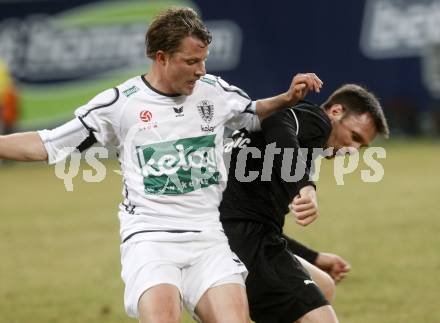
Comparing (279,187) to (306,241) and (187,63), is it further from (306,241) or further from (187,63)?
(306,241)

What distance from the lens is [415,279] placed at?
8.62m

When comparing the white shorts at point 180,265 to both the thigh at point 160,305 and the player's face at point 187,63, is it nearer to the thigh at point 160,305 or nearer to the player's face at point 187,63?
the thigh at point 160,305

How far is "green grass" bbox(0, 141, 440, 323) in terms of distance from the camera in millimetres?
7938

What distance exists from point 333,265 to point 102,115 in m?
2.09

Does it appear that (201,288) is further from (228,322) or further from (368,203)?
(368,203)

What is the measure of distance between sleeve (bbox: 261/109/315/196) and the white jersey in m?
0.35

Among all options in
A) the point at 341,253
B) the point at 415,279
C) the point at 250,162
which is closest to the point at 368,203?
the point at 341,253

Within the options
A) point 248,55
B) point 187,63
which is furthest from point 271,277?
point 248,55

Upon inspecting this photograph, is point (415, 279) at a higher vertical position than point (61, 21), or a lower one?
higher

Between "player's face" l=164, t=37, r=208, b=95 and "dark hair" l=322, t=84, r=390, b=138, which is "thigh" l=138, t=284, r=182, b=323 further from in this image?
"dark hair" l=322, t=84, r=390, b=138

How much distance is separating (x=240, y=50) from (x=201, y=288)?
16769mm

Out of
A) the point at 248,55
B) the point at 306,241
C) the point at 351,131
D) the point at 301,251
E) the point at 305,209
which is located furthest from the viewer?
the point at 248,55

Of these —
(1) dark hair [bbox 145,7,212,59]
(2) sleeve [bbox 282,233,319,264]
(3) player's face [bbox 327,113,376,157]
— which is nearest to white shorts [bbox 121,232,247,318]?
(1) dark hair [bbox 145,7,212,59]

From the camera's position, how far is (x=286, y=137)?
536 cm
